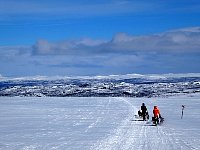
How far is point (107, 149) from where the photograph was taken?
13539 millimetres

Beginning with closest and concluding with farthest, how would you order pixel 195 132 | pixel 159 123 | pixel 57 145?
pixel 57 145 → pixel 195 132 → pixel 159 123

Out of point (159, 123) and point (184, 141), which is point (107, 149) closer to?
point (184, 141)

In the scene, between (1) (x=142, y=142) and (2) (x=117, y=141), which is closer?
(1) (x=142, y=142)

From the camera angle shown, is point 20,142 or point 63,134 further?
point 63,134

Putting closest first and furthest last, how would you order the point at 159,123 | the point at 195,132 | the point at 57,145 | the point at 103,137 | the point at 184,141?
the point at 57,145
the point at 184,141
the point at 103,137
the point at 195,132
the point at 159,123

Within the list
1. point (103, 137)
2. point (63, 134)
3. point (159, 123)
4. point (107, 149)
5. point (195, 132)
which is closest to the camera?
point (107, 149)

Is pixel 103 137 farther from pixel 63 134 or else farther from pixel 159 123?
pixel 159 123

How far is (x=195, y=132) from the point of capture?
19.7 m

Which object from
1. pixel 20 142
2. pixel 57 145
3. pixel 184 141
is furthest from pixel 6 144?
pixel 184 141

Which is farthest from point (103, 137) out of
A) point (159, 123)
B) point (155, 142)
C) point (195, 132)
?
point (159, 123)

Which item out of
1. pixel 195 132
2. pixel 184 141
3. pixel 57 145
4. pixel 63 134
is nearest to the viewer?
pixel 57 145

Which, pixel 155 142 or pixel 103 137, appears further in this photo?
pixel 103 137

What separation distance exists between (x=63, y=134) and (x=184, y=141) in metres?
5.32

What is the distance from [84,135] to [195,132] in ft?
17.7
